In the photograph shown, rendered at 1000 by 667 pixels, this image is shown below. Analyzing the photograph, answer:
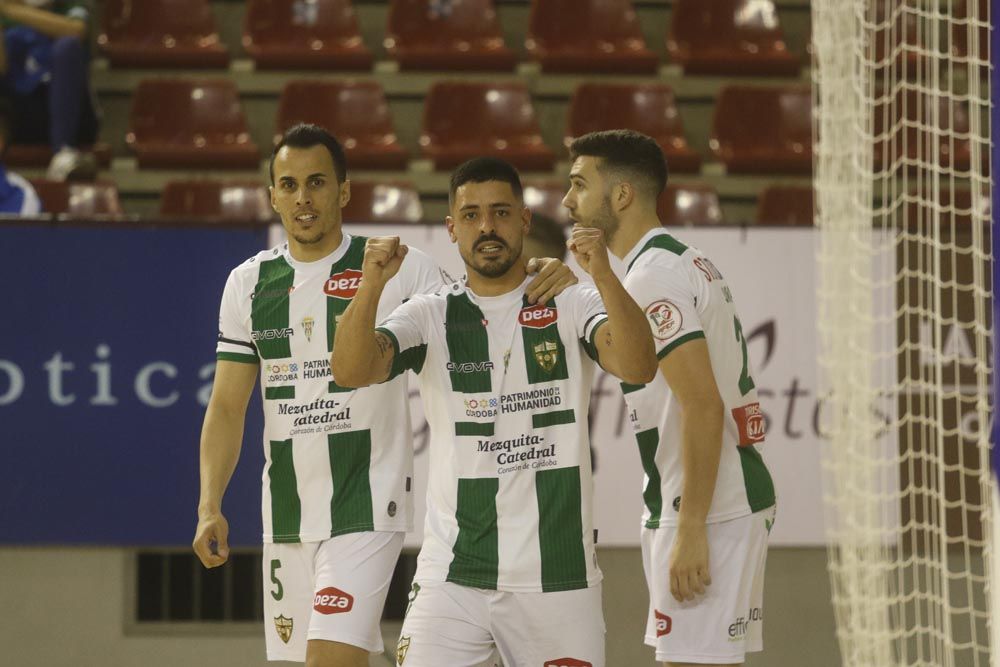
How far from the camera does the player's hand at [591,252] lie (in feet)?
10.6

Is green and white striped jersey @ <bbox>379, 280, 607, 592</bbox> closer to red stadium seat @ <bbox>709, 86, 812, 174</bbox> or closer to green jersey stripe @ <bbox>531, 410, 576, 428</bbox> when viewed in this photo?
green jersey stripe @ <bbox>531, 410, 576, 428</bbox>

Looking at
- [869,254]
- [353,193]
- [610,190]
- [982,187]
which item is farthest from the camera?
[982,187]

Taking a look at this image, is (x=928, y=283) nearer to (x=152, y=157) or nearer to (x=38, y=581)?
(x=38, y=581)

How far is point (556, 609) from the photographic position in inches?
133

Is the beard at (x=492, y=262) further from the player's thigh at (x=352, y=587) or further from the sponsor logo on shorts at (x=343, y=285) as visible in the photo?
the player's thigh at (x=352, y=587)

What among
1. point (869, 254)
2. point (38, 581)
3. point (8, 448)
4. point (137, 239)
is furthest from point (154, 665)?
point (869, 254)

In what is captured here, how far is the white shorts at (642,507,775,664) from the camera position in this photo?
12.1 ft

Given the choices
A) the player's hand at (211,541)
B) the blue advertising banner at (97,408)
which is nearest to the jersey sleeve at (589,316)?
the player's hand at (211,541)

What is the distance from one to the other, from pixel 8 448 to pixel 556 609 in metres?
3.32

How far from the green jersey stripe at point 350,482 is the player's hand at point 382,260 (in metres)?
0.70

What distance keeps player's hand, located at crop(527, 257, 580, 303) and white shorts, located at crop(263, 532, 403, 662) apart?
0.91 m

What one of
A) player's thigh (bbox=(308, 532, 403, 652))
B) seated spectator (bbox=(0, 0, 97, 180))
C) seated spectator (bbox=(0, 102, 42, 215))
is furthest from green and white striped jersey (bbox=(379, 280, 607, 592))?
seated spectator (bbox=(0, 0, 97, 180))

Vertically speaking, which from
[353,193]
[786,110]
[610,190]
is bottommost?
[610,190]

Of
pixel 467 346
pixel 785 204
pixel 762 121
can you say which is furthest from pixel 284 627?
pixel 762 121
